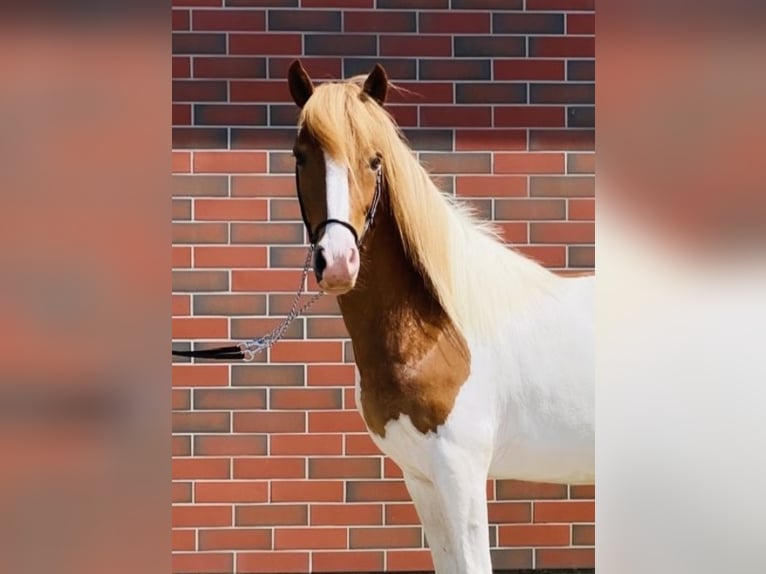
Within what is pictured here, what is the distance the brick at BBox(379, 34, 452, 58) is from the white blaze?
2.20 feet

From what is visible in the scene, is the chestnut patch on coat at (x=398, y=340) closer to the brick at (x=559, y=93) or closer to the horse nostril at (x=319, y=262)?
the horse nostril at (x=319, y=262)

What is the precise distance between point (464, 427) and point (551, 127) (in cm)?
92

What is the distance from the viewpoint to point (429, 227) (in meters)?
2.02

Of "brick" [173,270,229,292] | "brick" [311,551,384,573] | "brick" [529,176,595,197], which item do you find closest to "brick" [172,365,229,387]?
"brick" [173,270,229,292]

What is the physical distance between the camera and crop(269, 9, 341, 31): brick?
239cm

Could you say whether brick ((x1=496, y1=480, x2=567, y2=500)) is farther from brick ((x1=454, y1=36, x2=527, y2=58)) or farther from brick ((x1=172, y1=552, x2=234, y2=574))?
brick ((x1=454, y1=36, x2=527, y2=58))

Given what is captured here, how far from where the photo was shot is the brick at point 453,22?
7.92 feet

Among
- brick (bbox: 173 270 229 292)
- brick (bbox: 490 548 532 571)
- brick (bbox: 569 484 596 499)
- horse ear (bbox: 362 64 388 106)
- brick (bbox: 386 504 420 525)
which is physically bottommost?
brick (bbox: 490 548 532 571)

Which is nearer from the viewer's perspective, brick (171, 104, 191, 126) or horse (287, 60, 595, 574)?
horse (287, 60, 595, 574)

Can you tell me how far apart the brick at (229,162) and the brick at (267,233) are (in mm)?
156
